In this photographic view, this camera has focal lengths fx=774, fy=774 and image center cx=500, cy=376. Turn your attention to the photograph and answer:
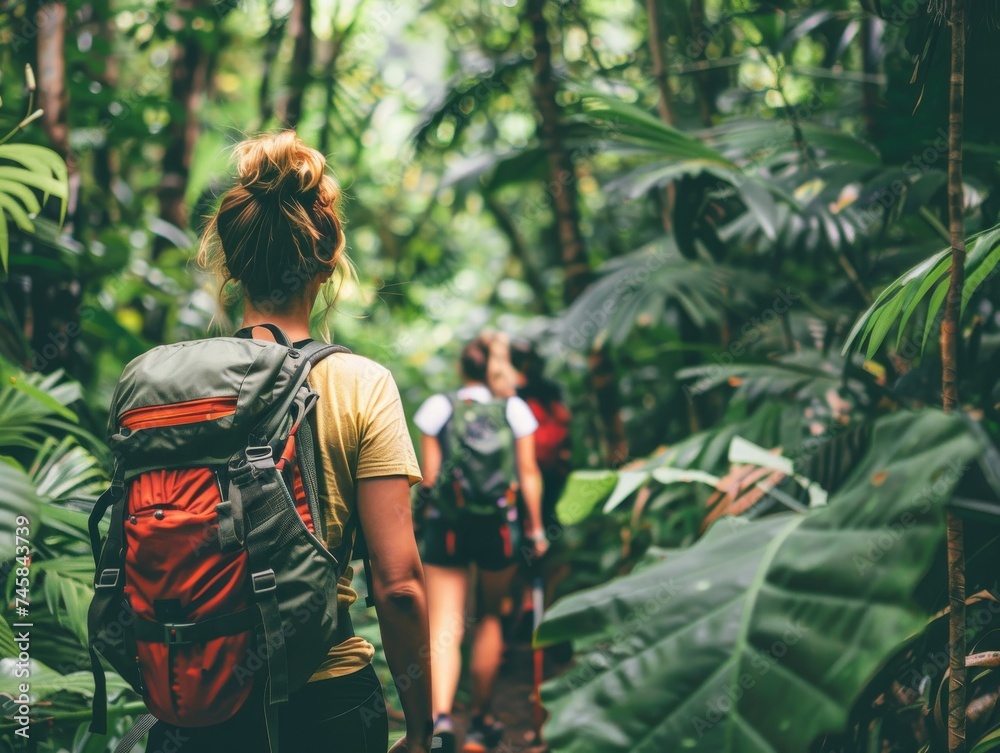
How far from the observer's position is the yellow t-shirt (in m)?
1.45

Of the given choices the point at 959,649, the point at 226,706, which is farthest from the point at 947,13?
the point at 226,706

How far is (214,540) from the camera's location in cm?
129

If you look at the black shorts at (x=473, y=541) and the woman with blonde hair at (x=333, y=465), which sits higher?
the woman with blonde hair at (x=333, y=465)

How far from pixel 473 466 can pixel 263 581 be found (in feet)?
6.93

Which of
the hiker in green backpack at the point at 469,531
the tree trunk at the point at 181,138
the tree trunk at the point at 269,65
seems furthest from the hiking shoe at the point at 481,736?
the tree trunk at the point at 269,65

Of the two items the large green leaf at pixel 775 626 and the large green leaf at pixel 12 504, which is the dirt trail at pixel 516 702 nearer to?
the large green leaf at pixel 775 626

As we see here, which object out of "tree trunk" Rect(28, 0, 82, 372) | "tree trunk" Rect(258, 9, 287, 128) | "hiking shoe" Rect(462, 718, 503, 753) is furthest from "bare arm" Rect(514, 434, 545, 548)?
"tree trunk" Rect(258, 9, 287, 128)

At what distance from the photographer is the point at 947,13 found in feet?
5.80

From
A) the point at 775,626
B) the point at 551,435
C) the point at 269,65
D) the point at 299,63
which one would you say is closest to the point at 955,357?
the point at 775,626

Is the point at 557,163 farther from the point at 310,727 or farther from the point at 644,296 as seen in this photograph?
the point at 310,727

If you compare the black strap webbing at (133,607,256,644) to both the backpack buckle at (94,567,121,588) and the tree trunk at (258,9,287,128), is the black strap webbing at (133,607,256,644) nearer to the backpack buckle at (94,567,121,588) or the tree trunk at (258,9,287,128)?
the backpack buckle at (94,567,121,588)

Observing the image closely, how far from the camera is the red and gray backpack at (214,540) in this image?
128cm

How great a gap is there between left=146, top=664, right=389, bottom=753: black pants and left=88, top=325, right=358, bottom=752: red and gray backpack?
0.18 feet

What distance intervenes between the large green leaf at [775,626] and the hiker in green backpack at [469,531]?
2.13 m
